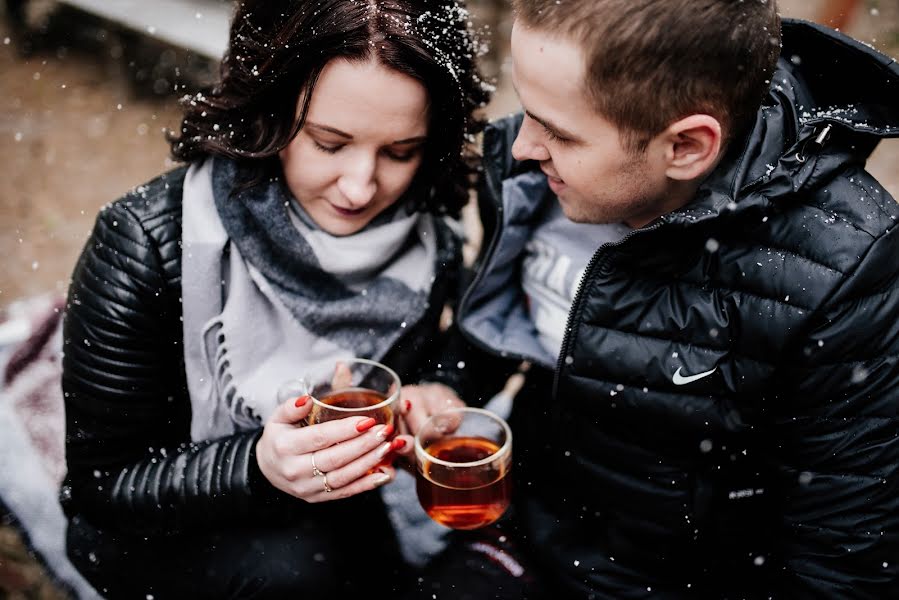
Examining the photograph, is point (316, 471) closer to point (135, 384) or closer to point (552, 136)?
point (135, 384)

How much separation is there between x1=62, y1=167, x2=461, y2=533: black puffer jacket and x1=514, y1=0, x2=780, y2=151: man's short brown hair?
1109mm

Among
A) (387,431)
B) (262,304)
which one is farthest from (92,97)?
(387,431)

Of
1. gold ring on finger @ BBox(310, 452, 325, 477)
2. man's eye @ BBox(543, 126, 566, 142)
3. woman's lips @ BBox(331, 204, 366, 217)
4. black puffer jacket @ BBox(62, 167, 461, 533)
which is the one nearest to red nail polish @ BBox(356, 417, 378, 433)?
gold ring on finger @ BBox(310, 452, 325, 477)

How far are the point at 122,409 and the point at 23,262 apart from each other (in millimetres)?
2936

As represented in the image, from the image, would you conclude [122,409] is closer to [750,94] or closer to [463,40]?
[463,40]

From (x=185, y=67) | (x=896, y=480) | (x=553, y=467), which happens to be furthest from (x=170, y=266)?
(x=185, y=67)

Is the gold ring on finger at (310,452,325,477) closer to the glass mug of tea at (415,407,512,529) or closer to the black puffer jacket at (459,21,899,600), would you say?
the glass mug of tea at (415,407,512,529)

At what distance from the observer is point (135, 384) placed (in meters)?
2.11

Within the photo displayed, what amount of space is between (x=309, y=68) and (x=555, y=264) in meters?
0.88

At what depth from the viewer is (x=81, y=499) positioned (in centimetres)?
225

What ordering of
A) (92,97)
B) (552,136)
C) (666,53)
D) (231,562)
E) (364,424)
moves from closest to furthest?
(666,53), (364,424), (552,136), (231,562), (92,97)

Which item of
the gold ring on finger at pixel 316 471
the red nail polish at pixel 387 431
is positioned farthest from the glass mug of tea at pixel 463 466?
the gold ring on finger at pixel 316 471

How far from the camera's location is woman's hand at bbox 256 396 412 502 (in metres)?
1.81

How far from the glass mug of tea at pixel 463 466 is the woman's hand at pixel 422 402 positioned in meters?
0.13
